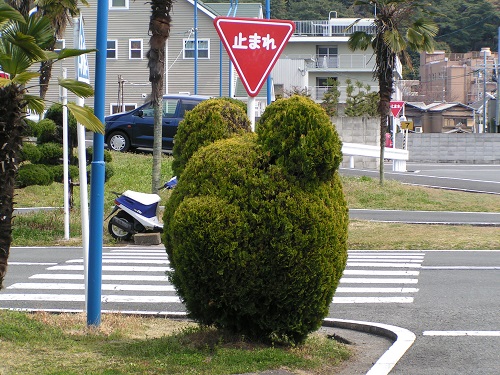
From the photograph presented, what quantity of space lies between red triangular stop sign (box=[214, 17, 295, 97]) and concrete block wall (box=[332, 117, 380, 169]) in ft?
87.8

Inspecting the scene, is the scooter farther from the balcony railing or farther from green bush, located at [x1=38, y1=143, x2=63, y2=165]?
the balcony railing

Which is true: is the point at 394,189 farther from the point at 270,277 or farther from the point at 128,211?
the point at 270,277

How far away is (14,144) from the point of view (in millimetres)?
6633

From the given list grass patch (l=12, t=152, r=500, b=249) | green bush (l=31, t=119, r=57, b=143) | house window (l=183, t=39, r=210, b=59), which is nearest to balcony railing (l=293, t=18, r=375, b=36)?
house window (l=183, t=39, r=210, b=59)

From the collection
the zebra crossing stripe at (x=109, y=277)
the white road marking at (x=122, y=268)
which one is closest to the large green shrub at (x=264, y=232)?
the zebra crossing stripe at (x=109, y=277)

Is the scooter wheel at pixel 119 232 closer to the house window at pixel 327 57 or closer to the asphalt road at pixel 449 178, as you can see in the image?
the asphalt road at pixel 449 178

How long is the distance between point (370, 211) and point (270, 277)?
1636cm

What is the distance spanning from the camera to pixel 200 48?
A: 45.0 metres

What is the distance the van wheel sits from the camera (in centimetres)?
A: 2766

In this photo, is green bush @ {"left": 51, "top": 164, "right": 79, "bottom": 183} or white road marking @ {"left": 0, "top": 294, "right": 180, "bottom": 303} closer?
white road marking @ {"left": 0, "top": 294, "right": 180, "bottom": 303}

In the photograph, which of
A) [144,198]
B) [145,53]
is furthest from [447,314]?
[145,53]

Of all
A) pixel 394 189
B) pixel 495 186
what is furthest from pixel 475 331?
pixel 495 186

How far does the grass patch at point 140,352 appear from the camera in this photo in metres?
6.13

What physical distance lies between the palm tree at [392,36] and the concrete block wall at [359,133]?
7.87m
